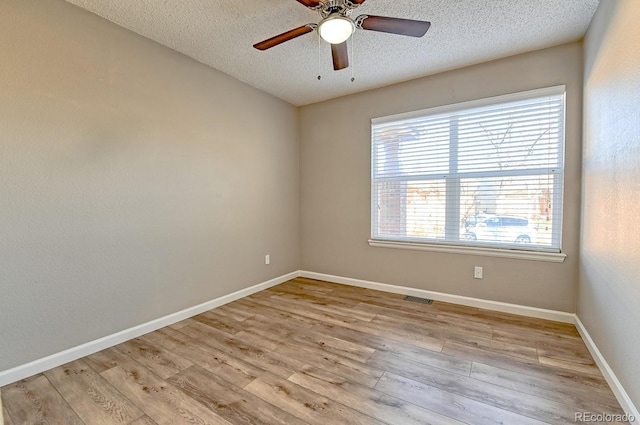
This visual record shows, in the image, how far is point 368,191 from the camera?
12.0 ft

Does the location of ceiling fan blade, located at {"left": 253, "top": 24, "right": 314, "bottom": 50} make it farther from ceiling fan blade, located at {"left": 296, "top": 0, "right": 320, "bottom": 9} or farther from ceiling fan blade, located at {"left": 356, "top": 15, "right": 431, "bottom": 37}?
ceiling fan blade, located at {"left": 356, "top": 15, "right": 431, "bottom": 37}

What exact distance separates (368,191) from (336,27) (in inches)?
85.8

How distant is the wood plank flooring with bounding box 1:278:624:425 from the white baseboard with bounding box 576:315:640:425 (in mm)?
38

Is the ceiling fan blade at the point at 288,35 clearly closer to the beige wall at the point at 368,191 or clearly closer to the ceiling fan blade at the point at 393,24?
the ceiling fan blade at the point at 393,24

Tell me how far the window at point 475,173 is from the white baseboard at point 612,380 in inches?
32.9

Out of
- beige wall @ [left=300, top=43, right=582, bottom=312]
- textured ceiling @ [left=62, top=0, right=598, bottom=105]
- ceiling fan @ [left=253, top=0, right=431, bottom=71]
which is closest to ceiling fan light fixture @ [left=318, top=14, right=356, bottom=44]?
ceiling fan @ [left=253, top=0, right=431, bottom=71]

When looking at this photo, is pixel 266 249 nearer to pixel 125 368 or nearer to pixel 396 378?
pixel 125 368

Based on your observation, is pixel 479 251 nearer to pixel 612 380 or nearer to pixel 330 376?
pixel 612 380

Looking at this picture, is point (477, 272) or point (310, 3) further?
point (477, 272)

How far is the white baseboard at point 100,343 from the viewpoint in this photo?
1.82 metres

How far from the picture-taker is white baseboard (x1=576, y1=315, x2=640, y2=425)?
1.42m

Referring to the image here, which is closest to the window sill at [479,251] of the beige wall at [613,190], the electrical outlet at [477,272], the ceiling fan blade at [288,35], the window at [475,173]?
the window at [475,173]

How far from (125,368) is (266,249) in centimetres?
198

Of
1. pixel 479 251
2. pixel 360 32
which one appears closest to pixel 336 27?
pixel 360 32
